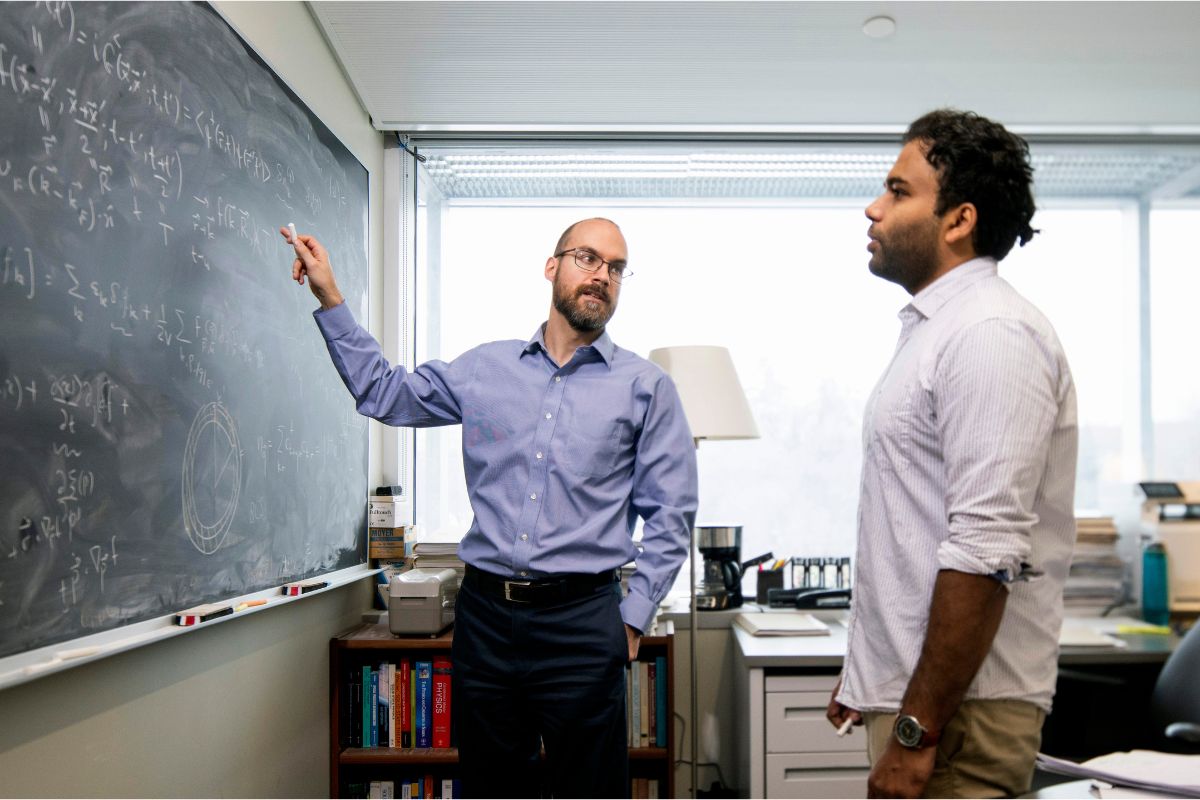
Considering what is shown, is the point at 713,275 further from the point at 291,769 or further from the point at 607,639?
the point at 291,769

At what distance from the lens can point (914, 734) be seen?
1.03 meters

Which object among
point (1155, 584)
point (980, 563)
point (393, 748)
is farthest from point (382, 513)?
point (1155, 584)

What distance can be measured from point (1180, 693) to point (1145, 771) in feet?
5.31

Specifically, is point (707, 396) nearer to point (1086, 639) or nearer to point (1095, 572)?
point (1086, 639)

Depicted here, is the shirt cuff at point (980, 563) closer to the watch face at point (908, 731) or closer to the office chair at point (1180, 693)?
the watch face at point (908, 731)

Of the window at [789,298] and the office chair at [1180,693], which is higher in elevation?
the window at [789,298]

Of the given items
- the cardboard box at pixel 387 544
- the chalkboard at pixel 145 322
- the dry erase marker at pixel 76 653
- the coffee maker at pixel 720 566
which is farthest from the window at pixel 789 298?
the dry erase marker at pixel 76 653

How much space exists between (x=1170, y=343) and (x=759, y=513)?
5.77ft

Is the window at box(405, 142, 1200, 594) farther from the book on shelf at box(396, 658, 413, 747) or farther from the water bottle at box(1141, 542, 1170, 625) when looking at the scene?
the book on shelf at box(396, 658, 413, 747)

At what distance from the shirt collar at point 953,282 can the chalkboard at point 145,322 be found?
4.31 feet

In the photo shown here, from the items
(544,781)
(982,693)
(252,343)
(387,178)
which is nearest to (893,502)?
(982,693)

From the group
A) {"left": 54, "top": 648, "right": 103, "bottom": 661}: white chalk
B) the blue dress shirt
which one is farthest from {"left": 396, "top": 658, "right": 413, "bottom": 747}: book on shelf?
{"left": 54, "top": 648, "right": 103, "bottom": 661}: white chalk

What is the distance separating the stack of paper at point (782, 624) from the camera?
2678 millimetres

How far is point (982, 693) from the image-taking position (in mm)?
1062
